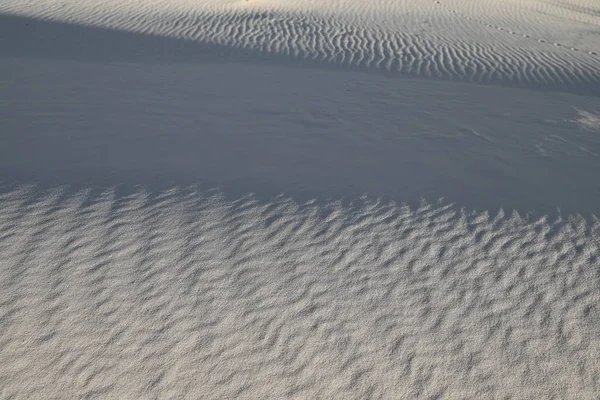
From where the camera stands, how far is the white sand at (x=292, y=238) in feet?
11.1

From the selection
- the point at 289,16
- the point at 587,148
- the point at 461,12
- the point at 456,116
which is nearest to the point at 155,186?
the point at 456,116

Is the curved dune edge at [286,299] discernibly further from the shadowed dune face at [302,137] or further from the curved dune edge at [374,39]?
the curved dune edge at [374,39]

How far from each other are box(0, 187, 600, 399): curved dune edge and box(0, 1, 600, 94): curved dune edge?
6.74 meters

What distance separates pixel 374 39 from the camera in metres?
12.6

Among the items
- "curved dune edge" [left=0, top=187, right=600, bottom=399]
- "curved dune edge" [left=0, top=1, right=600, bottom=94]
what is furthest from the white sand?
"curved dune edge" [left=0, top=1, right=600, bottom=94]

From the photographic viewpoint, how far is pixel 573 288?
4.13m

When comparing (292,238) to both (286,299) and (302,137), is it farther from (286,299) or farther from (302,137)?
(302,137)

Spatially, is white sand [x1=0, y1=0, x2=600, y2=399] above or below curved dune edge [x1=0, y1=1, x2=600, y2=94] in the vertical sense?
below

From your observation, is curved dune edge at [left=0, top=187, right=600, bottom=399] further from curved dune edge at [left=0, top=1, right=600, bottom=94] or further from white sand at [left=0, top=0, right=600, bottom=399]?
curved dune edge at [left=0, top=1, right=600, bottom=94]

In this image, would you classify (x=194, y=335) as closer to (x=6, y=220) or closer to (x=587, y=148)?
(x=6, y=220)

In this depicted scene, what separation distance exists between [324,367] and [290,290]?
0.76 meters

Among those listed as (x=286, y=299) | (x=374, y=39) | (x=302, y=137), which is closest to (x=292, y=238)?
(x=286, y=299)

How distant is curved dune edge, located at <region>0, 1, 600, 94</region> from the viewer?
35.7 feet

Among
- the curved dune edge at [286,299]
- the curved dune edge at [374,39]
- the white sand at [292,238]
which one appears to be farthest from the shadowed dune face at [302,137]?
the curved dune edge at [374,39]
